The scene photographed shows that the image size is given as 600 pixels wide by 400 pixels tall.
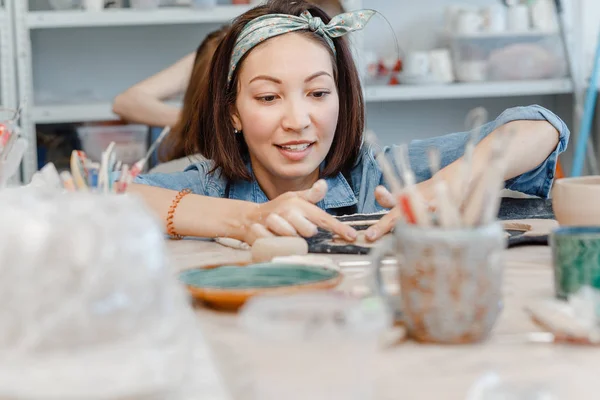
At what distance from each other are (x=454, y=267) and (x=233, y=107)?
38.9 inches

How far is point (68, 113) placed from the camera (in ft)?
10.4

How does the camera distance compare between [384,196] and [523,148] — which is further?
[523,148]

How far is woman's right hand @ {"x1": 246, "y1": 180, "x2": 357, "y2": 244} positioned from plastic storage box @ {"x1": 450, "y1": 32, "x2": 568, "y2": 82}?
2.33 meters

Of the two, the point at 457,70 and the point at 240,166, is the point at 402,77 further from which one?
the point at 240,166

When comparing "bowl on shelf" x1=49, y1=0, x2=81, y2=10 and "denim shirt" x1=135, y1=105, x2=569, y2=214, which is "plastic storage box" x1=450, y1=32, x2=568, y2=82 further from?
"denim shirt" x1=135, y1=105, x2=569, y2=214

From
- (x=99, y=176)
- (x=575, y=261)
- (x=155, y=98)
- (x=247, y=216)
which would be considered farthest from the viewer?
(x=155, y=98)

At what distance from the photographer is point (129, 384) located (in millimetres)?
500

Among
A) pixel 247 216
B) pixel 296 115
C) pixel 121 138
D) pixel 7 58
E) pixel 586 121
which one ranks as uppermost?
pixel 296 115

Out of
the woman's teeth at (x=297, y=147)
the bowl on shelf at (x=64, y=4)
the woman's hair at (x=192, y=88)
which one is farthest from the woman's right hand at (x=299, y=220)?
the bowl on shelf at (x=64, y=4)

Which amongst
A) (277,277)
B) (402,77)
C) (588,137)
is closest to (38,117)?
(402,77)

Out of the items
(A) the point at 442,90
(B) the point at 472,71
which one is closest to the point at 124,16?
(A) the point at 442,90

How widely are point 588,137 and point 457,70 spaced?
2.12ft

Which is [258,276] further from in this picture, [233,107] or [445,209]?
[233,107]

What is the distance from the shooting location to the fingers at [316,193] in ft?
3.54
